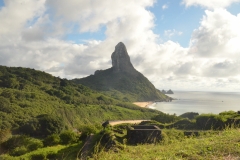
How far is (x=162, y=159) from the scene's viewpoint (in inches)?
251

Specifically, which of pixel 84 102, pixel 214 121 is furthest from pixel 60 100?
pixel 214 121

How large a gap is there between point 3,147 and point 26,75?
233 feet

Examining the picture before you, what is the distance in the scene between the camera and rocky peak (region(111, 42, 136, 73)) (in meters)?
188

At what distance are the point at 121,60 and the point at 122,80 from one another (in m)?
17.9

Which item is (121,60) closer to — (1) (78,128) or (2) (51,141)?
(1) (78,128)

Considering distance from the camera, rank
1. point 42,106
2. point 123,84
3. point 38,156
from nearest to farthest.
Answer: point 38,156, point 42,106, point 123,84

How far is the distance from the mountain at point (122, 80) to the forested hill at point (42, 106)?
6240cm

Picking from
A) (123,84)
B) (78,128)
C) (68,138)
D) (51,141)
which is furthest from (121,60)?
(51,141)

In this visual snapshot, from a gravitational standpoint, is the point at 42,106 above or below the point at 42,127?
above

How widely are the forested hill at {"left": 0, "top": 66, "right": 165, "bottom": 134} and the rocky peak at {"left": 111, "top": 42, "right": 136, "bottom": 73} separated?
269 ft

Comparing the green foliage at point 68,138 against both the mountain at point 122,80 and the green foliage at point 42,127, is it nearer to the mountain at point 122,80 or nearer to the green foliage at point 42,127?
the green foliage at point 42,127

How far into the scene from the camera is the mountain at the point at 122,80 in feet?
559

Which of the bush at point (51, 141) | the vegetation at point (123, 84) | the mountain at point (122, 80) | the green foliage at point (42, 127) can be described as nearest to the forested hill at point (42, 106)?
the green foliage at point (42, 127)

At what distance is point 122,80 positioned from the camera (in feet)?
593
